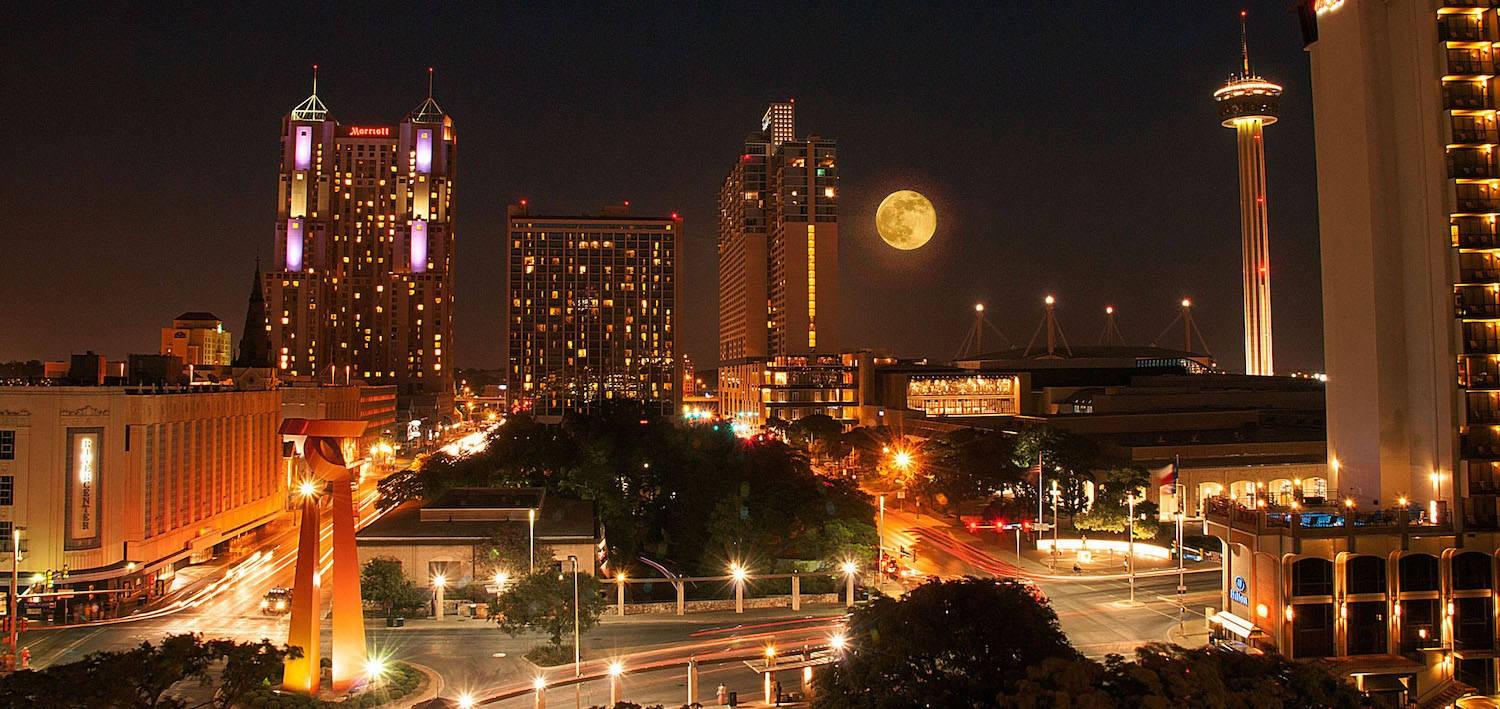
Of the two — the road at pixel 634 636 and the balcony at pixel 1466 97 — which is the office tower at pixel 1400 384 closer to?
the balcony at pixel 1466 97

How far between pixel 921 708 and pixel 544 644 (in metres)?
20.4

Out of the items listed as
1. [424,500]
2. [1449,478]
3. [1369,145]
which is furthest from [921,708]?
[424,500]

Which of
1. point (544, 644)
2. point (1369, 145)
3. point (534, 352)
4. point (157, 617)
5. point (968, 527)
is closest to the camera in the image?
point (544, 644)

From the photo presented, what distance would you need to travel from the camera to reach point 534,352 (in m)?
188

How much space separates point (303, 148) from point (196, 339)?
258 ft

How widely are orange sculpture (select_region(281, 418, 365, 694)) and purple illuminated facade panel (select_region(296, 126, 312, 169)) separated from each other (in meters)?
189

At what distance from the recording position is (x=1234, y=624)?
3862cm

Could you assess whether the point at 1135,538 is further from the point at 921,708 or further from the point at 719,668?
the point at 921,708

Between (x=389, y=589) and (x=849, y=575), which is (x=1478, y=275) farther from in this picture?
(x=389, y=589)

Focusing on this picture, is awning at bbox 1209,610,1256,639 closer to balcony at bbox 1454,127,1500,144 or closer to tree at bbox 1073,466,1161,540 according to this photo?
tree at bbox 1073,466,1161,540

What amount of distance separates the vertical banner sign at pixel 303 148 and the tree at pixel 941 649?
203424 mm

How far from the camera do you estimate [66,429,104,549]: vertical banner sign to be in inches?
1809

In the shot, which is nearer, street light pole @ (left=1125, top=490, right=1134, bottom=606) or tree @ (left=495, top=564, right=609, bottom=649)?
tree @ (left=495, top=564, right=609, bottom=649)

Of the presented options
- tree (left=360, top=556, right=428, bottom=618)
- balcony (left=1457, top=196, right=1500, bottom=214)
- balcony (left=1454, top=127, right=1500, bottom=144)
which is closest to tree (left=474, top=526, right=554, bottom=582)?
tree (left=360, top=556, right=428, bottom=618)
